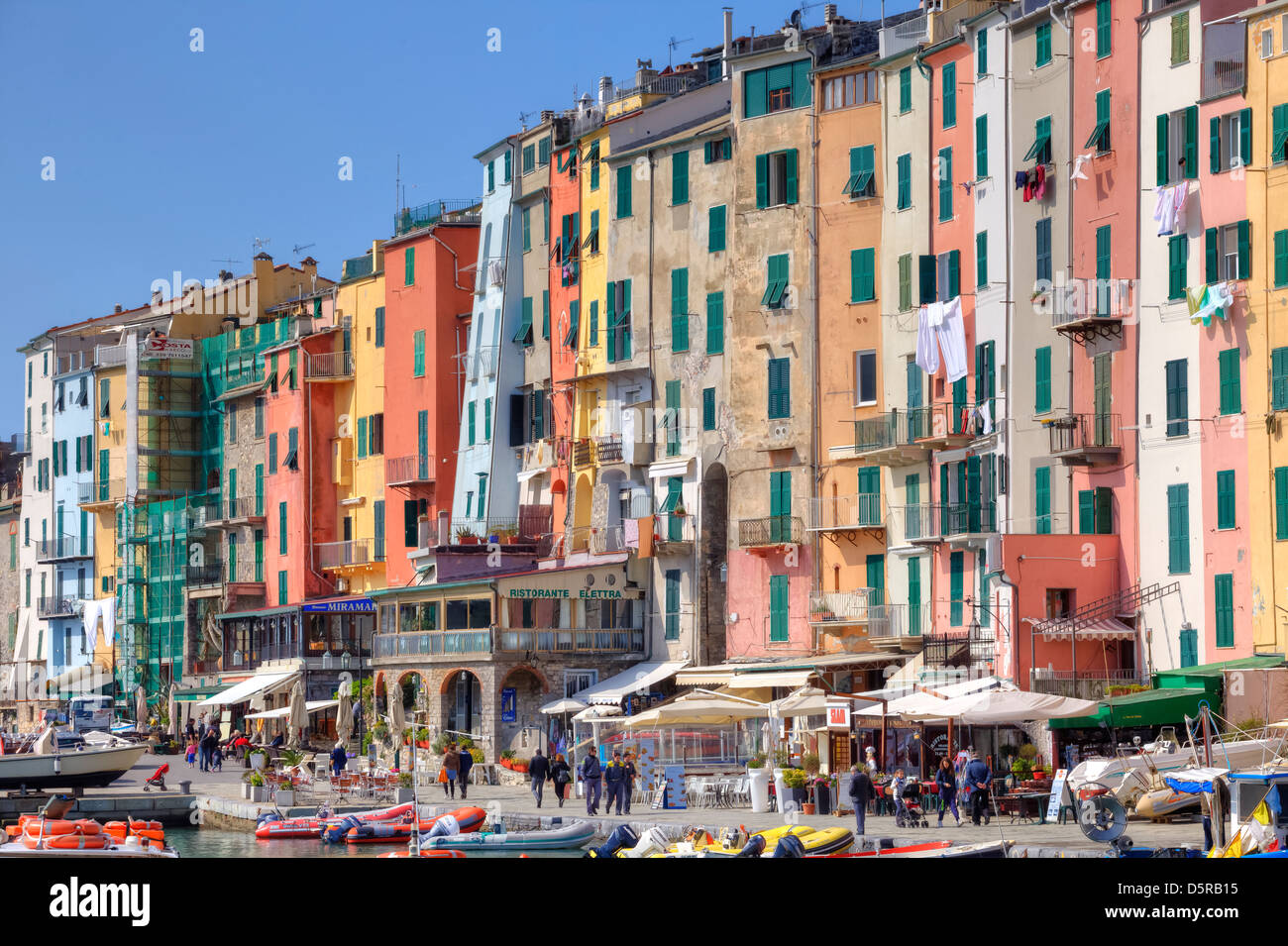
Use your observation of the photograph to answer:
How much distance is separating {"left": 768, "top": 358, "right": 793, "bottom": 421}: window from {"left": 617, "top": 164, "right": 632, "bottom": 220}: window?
9.00 metres

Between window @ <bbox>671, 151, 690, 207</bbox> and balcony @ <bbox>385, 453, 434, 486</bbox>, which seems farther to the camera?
balcony @ <bbox>385, 453, 434, 486</bbox>

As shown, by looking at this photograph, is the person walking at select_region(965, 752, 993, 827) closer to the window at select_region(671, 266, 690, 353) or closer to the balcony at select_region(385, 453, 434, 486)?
the window at select_region(671, 266, 690, 353)

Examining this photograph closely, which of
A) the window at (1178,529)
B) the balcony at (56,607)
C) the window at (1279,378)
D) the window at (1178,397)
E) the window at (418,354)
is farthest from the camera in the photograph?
the balcony at (56,607)

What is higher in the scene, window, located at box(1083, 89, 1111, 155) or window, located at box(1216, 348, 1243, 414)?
window, located at box(1083, 89, 1111, 155)

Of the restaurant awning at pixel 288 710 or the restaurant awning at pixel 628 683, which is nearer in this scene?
the restaurant awning at pixel 628 683

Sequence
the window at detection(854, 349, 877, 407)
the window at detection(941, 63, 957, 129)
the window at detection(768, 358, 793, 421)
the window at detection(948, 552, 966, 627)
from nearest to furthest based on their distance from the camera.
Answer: the window at detection(948, 552, 966, 627), the window at detection(941, 63, 957, 129), the window at detection(854, 349, 877, 407), the window at detection(768, 358, 793, 421)

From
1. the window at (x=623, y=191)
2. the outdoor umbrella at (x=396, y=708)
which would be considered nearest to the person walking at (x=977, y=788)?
the outdoor umbrella at (x=396, y=708)

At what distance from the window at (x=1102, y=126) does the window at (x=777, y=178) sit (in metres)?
14.2

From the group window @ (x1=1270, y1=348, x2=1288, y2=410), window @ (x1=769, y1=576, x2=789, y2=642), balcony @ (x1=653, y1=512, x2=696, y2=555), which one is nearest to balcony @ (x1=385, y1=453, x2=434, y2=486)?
balcony @ (x1=653, y1=512, x2=696, y2=555)

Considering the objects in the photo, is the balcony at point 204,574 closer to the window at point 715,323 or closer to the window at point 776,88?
the window at point 715,323

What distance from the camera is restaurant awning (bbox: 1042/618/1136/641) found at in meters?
45.5

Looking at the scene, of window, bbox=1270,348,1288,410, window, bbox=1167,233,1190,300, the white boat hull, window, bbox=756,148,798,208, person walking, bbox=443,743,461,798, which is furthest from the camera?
window, bbox=756,148,798,208

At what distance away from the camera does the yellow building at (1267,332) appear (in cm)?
4125

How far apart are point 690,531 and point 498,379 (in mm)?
13242
